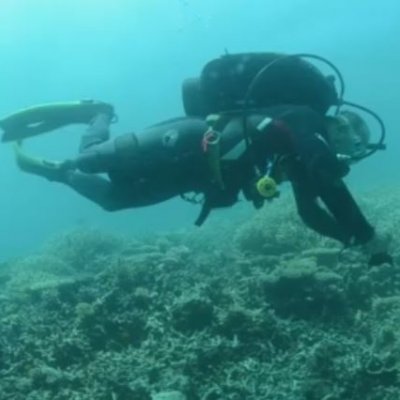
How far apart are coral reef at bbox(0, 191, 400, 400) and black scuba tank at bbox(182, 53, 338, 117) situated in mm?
1801

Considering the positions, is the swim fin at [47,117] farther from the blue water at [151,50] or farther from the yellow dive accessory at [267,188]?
the blue water at [151,50]

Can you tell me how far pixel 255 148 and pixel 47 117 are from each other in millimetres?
3868

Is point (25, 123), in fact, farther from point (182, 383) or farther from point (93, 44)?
point (93, 44)

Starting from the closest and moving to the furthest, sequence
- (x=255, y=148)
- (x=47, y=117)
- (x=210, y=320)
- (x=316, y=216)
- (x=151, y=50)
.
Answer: (x=255, y=148) < (x=316, y=216) < (x=210, y=320) < (x=47, y=117) < (x=151, y=50)

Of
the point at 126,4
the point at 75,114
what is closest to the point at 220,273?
the point at 75,114

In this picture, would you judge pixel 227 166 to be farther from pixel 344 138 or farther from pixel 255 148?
pixel 344 138

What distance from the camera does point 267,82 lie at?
6719 mm

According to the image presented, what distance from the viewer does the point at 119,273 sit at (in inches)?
389

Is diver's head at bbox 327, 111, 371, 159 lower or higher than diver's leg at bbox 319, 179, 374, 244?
higher

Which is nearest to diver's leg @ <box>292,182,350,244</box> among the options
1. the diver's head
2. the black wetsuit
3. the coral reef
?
the black wetsuit

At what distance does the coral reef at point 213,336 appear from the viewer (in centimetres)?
631

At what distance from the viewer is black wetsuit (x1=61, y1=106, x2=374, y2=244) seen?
20.6ft

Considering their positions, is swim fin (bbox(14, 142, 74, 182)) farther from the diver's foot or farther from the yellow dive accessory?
the yellow dive accessory

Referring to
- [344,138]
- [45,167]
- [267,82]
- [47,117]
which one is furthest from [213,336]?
[47,117]
